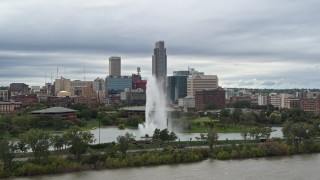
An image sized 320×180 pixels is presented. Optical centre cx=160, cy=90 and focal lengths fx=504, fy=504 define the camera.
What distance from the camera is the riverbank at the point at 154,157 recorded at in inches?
924

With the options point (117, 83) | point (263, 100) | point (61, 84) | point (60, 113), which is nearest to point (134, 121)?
point (60, 113)

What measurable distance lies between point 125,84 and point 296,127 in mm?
113708

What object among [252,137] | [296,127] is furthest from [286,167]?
[252,137]

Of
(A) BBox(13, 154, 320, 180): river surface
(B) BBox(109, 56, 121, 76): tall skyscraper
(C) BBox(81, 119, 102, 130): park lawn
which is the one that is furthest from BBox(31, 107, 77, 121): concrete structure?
(B) BBox(109, 56, 121, 76): tall skyscraper

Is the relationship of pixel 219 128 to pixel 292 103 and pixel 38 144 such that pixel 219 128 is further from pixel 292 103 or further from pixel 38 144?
pixel 292 103

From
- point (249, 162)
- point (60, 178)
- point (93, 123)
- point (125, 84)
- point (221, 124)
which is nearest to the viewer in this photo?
point (60, 178)

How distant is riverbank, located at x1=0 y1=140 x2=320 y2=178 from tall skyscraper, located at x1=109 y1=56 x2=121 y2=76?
130914mm

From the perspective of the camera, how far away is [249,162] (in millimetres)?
26969

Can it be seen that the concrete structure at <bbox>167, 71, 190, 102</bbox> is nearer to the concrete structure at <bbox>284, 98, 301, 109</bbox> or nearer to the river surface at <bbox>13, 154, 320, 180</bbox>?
the concrete structure at <bbox>284, 98, 301, 109</bbox>

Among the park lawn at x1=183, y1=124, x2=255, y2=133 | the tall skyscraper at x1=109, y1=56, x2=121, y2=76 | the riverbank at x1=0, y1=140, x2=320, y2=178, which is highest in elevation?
the tall skyscraper at x1=109, y1=56, x2=121, y2=76

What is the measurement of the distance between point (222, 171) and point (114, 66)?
13784 cm

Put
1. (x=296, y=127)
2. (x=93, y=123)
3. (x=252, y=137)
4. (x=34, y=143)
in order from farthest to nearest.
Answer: (x=93, y=123)
(x=252, y=137)
(x=296, y=127)
(x=34, y=143)

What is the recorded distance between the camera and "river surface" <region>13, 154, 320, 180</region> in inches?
887

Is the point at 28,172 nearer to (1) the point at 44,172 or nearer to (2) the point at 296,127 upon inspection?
(1) the point at 44,172
